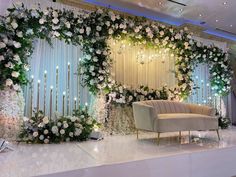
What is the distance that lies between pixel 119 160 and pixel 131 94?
7.86 feet

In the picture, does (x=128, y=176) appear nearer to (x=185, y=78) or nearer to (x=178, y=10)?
(x=185, y=78)

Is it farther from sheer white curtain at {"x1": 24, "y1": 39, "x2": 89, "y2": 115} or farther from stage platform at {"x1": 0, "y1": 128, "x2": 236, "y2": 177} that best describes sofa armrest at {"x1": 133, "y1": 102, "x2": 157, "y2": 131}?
sheer white curtain at {"x1": 24, "y1": 39, "x2": 89, "y2": 115}

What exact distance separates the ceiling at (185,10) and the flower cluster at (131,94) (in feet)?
6.21

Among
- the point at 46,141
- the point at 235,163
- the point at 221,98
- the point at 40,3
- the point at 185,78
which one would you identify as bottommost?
the point at 235,163

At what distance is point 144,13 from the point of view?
19.3 feet

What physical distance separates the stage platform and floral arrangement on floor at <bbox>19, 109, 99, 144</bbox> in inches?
8.5

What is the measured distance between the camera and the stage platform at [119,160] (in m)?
2.58

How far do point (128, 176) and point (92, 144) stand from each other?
4.16ft

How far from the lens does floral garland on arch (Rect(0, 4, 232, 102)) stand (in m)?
3.96

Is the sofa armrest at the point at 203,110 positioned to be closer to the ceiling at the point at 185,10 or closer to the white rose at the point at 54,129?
the ceiling at the point at 185,10

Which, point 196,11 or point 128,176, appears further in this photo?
point 196,11

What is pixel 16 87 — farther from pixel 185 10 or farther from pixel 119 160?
pixel 185 10

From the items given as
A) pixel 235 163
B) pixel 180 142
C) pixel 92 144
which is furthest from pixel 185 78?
pixel 92 144

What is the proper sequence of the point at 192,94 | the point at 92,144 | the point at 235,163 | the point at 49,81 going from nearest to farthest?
1. the point at 235,163
2. the point at 92,144
3. the point at 49,81
4. the point at 192,94
